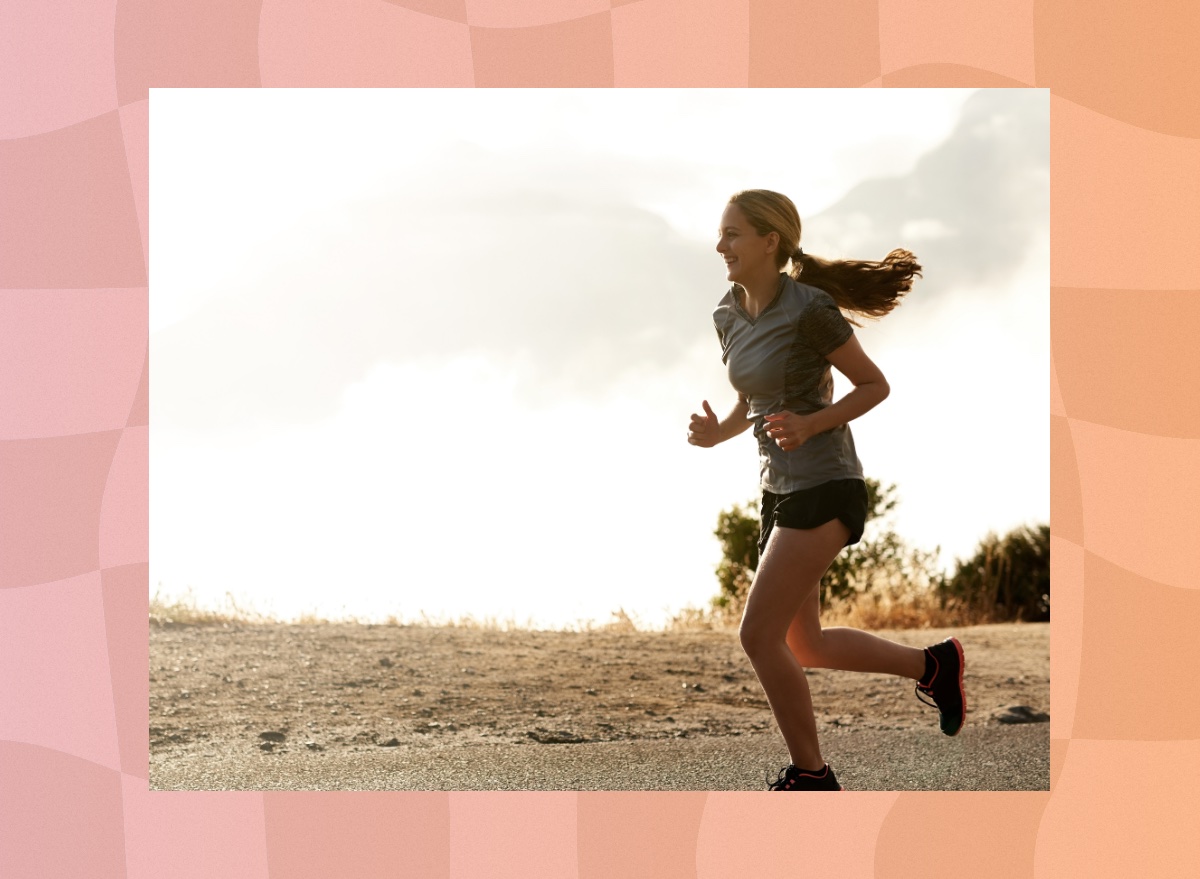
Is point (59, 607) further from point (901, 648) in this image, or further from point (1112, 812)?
point (1112, 812)

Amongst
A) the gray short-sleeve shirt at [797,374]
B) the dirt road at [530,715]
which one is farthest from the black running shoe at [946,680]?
the gray short-sleeve shirt at [797,374]

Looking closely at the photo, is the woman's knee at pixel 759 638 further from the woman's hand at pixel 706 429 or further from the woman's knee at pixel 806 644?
the woman's hand at pixel 706 429

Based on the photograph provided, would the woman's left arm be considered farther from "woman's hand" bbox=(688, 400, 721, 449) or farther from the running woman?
"woman's hand" bbox=(688, 400, 721, 449)

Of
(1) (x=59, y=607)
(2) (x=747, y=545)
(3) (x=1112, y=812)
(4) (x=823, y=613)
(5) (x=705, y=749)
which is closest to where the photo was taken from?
(3) (x=1112, y=812)

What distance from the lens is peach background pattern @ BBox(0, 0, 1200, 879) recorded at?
12.9ft

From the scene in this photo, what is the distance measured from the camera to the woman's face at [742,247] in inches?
166

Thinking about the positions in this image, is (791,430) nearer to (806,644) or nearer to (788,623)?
(788,623)

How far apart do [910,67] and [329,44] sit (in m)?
2.00

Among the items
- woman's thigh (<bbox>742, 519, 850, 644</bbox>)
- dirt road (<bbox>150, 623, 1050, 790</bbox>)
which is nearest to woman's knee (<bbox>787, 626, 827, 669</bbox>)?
woman's thigh (<bbox>742, 519, 850, 644</bbox>)

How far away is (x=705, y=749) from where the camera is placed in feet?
18.8

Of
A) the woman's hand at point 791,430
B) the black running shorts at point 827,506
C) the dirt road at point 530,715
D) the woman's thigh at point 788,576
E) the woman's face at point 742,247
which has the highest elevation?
the woman's face at point 742,247

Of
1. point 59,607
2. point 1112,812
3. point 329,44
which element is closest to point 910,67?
point 329,44

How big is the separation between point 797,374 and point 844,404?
0.22 m

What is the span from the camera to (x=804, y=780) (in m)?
4.02
